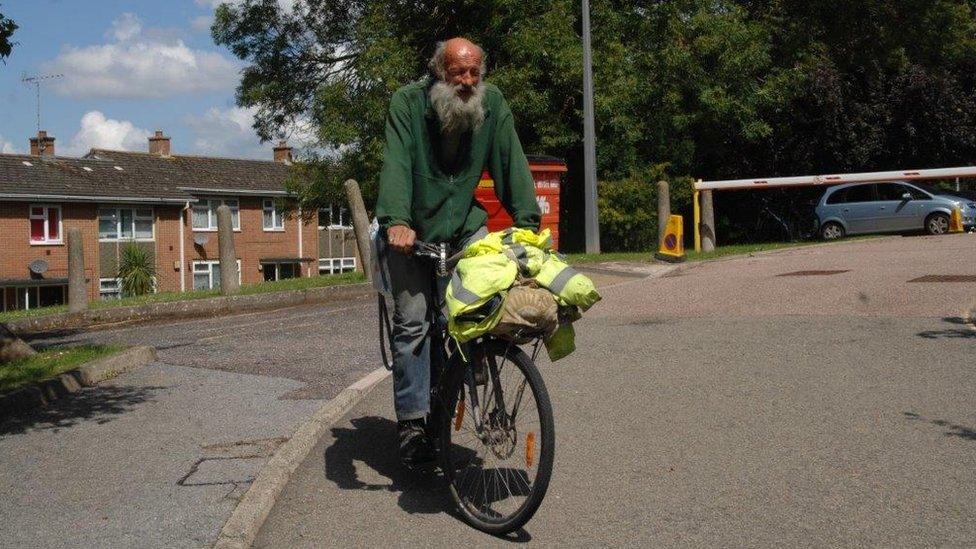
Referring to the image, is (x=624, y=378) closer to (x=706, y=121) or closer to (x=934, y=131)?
(x=706, y=121)

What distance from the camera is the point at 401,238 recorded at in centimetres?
454

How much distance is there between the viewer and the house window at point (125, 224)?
5088 centimetres

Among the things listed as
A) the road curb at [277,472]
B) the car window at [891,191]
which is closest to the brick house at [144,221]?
the car window at [891,191]

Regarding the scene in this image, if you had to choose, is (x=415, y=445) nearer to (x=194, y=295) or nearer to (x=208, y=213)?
(x=194, y=295)

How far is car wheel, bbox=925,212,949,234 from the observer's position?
22875 mm

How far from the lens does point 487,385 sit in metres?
4.50

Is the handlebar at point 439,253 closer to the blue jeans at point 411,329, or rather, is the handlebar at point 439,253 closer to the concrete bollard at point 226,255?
the blue jeans at point 411,329

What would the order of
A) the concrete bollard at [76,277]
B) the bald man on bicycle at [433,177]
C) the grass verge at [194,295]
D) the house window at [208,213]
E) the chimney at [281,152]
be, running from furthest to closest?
the chimney at [281,152], the house window at [208,213], the grass verge at [194,295], the concrete bollard at [76,277], the bald man on bicycle at [433,177]

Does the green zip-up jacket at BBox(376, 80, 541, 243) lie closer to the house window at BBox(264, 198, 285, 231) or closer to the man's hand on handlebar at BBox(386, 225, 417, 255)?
the man's hand on handlebar at BBox(386, 225, 417, 255)

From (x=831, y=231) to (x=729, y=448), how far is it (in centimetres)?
2110

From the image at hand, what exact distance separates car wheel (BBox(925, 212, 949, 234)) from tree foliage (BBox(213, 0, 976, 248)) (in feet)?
15.8

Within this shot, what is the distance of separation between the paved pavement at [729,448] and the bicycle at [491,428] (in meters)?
0.14

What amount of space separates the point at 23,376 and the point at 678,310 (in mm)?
5987

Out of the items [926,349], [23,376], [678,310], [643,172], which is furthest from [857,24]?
[23,376]
